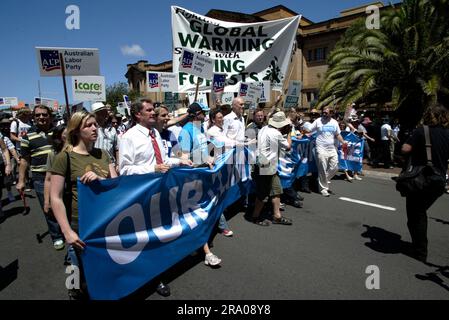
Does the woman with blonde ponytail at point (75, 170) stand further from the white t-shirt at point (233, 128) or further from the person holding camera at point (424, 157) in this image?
the person holding camera at point (424, 157)

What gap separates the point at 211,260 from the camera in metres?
3.73

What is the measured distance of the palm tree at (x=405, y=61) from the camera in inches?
440

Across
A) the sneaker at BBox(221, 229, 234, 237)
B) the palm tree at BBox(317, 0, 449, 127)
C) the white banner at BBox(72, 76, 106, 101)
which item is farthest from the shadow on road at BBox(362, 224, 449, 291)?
the palm tree at BBox(317, 0, 449, 127)

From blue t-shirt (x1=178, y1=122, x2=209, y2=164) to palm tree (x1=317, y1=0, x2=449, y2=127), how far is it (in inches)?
383

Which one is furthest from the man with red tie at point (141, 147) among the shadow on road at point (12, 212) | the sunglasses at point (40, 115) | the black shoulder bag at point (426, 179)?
the shadow on road at point (12, 212)

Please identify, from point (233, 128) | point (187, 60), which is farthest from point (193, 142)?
point (187, 60)

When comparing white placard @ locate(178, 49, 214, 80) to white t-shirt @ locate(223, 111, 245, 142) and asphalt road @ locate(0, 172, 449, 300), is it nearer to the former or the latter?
white t-shirt @ locate(223, 111, 245, 142)

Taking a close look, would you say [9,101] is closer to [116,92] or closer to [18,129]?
[18,129]

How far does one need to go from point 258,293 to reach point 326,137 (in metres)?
4.77

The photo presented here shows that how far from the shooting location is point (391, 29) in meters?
12.5

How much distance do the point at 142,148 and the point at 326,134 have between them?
5.09m

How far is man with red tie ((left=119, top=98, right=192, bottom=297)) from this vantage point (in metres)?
3.06

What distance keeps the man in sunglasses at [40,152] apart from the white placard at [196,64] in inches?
92.5

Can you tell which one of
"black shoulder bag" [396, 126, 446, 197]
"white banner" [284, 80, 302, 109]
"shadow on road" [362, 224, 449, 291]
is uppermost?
"white banner" [284, 80, 302, 109]
